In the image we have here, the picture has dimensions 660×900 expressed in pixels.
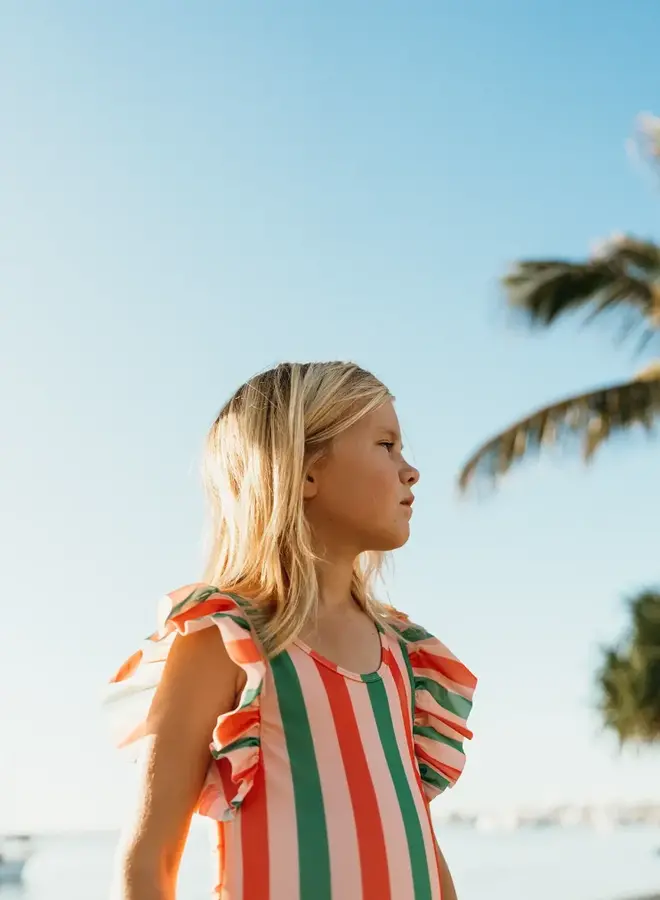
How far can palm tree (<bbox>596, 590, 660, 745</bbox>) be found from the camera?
16.8 metres

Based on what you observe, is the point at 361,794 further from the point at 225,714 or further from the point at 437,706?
the point at 437,706

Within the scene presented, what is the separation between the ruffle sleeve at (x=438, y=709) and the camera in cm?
214

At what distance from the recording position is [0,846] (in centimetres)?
3509

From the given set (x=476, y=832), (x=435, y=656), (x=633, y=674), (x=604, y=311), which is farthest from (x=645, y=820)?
(x=435, y=656)

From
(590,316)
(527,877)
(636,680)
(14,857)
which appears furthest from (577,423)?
(14,857)

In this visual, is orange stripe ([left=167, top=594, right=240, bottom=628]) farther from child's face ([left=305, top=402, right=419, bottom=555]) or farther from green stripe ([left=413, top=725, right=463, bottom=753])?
green stripe ([left=413, top=725, right=463, bottom=753])

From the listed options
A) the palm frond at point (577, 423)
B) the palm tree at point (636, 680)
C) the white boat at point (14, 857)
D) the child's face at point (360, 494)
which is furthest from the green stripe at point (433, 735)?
the white boat at point (14, 857)

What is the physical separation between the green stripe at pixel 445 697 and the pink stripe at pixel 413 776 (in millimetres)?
126

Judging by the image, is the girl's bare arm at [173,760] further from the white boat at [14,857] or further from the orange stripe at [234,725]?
the white boat at [14,857]

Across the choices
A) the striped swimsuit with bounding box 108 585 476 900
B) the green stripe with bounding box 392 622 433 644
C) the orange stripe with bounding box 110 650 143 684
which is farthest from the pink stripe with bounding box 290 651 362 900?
the green stripe with bounding box 392 622 433 644

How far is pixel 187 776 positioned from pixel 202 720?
0.28 feet

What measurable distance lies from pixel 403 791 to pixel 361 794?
11 cm

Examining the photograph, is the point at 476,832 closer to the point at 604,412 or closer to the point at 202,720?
the point at 604,412

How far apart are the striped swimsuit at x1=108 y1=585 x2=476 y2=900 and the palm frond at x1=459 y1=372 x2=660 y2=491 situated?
29.0 ft
